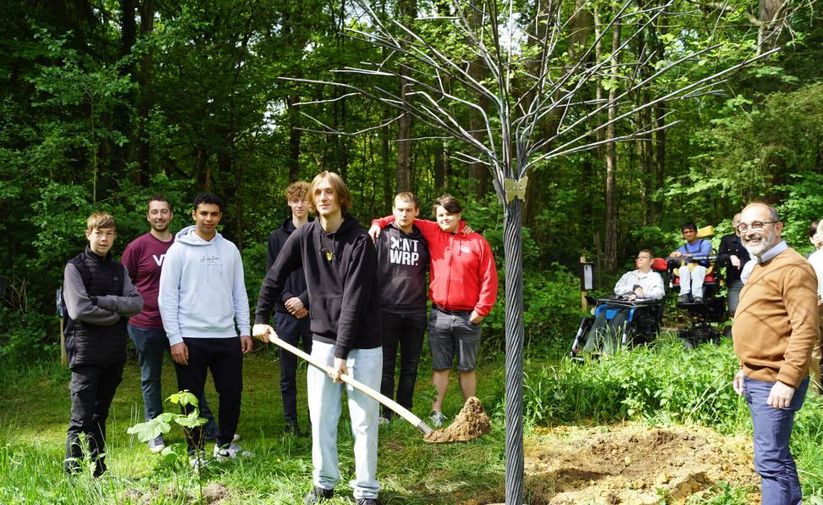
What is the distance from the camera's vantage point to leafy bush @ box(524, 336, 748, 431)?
181 inches

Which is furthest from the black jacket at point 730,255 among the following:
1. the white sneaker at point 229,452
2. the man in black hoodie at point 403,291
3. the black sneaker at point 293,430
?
the white sneaker at point 229,452

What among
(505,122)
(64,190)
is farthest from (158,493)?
(64,190)

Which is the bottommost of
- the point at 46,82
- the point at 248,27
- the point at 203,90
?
the point at 46,82

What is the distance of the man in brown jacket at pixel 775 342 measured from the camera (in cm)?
285

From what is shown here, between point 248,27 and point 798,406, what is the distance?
10.6 m

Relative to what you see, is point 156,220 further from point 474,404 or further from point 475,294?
point 474,404

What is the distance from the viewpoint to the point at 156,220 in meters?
4.75

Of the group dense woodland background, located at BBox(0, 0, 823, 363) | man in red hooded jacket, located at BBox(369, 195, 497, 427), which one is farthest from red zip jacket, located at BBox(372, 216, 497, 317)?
dense woodland background, located at BBox(0, 0, 823, 363)

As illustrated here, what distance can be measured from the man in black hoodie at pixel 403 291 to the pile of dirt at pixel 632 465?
45.7 inches

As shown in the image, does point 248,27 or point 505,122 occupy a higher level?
point 248,27

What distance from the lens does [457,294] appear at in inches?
196

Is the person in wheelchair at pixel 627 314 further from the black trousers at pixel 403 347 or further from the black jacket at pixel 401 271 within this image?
the black jacket at pixel 401 271

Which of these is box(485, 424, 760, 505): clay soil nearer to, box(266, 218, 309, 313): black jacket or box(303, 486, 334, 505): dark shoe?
box(303, 486, 334, 505): dark shoe

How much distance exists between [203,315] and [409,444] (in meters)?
1.62
